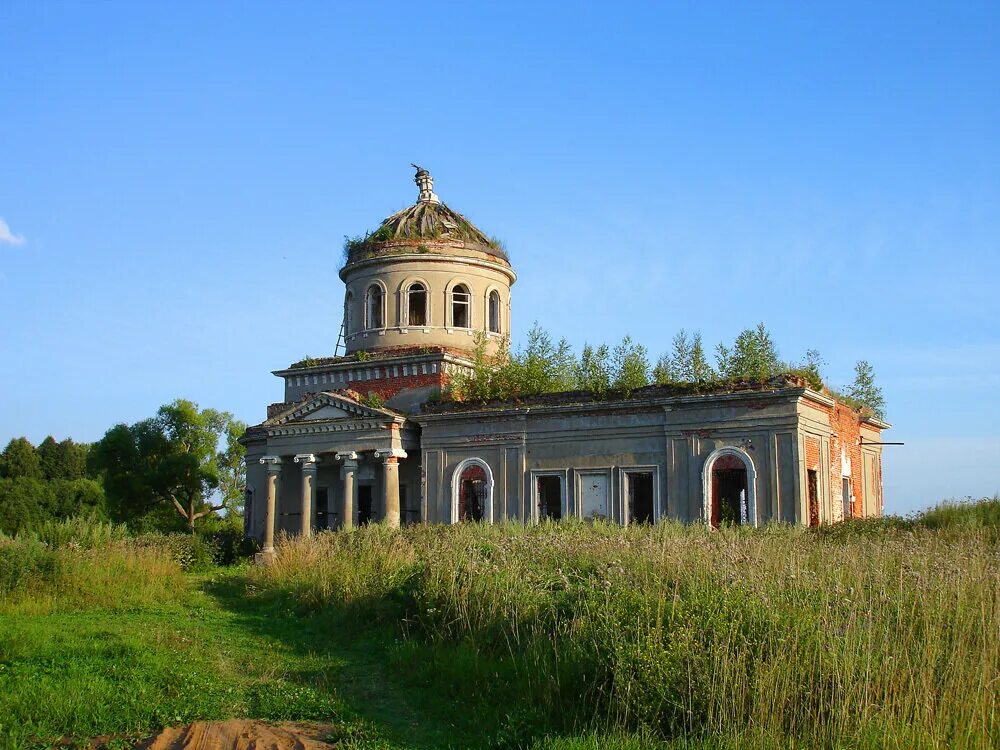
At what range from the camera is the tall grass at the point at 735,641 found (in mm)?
6883

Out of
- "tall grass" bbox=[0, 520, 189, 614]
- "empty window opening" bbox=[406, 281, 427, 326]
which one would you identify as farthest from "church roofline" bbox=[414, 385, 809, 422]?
"tall grass" bbox=[0, 520, 189, 614]

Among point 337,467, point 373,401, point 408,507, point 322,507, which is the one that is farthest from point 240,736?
point 322,507

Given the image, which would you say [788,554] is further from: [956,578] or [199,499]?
[199,499]

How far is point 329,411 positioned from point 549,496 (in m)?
7.44

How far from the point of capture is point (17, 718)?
28.4 ft

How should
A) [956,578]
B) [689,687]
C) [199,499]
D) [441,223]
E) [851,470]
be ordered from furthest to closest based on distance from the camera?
[199,499], [441,223], [851,470], [956,578], [689,687]

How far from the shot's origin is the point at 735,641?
7.83m

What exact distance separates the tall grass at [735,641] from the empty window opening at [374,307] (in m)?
21.3

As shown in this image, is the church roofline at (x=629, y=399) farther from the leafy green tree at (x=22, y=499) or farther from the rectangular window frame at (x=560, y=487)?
the leafy green tree at (x=22, y=499)

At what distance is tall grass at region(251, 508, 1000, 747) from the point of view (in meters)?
6.88

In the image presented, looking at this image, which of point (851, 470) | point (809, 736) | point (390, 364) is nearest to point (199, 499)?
point (390, 364)

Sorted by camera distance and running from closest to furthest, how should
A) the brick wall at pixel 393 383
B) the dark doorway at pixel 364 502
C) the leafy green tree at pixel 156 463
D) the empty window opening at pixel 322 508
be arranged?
1. the brick wall at pixel 393 383
2. the dark doorway at pixel 364 502
3. the empty window opening at pixel 322 508
4. the leafy green tree at pixel 156 463

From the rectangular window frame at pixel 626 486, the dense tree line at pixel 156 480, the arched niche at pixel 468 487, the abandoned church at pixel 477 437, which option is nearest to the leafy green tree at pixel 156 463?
the dense tree line at pixel 156 480

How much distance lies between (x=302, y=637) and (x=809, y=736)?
8.21m
